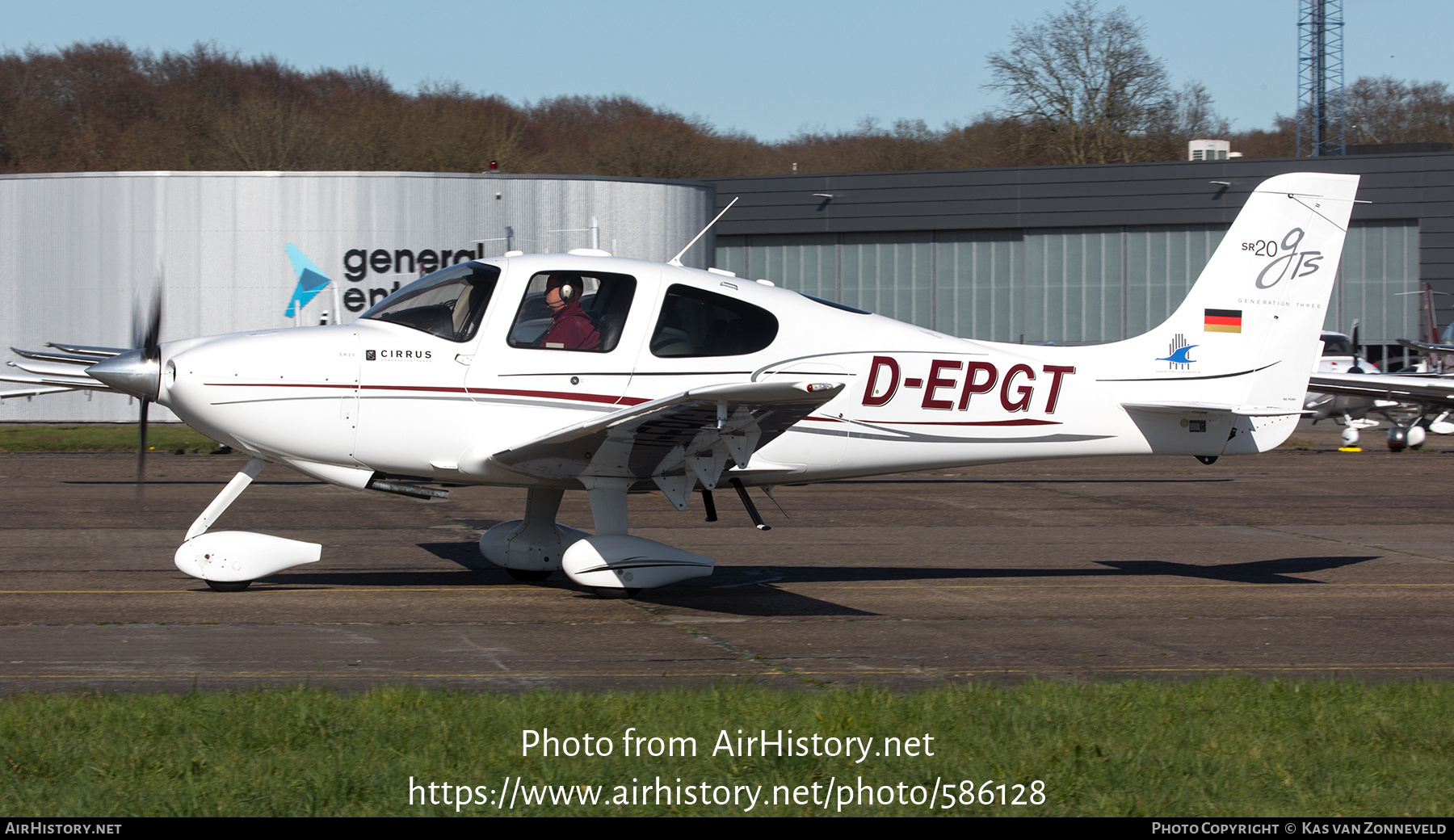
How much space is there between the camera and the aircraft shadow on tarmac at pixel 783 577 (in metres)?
8.95

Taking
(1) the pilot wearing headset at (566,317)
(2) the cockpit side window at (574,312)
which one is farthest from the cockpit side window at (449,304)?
(1) the pilot wearing headset at (566,317)

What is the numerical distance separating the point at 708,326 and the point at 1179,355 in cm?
374

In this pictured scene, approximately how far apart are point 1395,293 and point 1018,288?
1173 centimetres

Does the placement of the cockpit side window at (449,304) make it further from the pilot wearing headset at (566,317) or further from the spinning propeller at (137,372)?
the spinning propeller at (137,372)

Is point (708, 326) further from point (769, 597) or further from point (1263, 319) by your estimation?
point (1263, 319)

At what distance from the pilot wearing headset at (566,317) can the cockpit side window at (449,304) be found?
16.0 inches

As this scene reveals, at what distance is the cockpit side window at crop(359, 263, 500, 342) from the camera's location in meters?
8.60

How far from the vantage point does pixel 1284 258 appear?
993 centimetres

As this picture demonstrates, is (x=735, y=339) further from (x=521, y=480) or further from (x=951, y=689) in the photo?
(x=951, y=689)

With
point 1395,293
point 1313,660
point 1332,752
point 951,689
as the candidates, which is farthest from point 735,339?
point 1395,293

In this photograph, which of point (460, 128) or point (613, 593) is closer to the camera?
point (613, 593)

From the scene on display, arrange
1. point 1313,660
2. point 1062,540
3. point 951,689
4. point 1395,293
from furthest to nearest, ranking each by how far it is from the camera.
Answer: point 1395,293, point 1062,540, point 1313,660, point 951,689

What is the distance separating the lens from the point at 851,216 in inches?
1684

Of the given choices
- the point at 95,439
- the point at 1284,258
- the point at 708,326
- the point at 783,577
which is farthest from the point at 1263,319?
the point at 95,439
